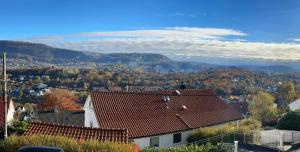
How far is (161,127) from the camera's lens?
3166cm

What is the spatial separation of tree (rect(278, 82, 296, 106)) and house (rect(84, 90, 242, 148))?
6280cm

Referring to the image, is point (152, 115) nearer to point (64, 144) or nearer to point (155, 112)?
point (155, 112)

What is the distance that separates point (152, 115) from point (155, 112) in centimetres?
69

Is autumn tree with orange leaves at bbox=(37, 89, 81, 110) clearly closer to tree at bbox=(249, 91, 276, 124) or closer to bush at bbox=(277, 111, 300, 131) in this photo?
tree at bbox=(249, 91, 276, 124)

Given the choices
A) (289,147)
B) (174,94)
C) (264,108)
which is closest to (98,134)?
(289,147)

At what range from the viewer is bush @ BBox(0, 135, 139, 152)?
1702cm

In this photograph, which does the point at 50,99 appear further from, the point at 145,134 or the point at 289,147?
the point at 289,147

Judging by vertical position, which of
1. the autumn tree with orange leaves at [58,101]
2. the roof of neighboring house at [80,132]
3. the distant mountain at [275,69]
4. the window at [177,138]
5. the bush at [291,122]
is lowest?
the autumn tree with orange leaves at [58,101]

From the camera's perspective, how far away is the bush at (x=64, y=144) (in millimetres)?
17016

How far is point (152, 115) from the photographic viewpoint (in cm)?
3288

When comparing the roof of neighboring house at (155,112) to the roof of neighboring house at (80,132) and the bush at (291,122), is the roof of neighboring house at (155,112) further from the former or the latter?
the roof of neighboring house at (80,132)

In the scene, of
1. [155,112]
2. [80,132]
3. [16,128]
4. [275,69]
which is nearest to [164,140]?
[155,112]

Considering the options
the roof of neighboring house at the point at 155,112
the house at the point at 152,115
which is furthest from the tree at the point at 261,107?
the house at the point at 152,115

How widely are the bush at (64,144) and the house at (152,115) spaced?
11.5m
